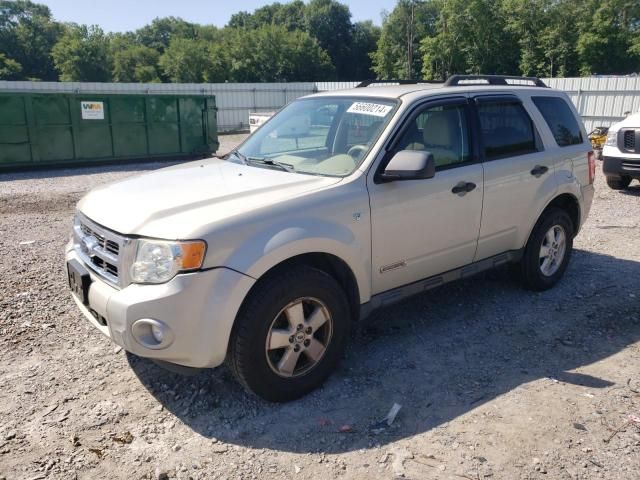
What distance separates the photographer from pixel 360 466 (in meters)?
2.86

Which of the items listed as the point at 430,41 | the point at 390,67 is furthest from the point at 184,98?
the point at 390,67

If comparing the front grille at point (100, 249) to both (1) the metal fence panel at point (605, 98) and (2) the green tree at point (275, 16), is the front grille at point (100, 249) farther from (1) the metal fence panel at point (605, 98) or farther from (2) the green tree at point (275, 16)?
(2) the green tree at point (275, 16)

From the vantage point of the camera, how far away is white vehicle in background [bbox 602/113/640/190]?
982 centimetres

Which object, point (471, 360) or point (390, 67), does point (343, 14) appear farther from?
point (471, 360)

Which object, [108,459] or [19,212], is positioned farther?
[19,212]

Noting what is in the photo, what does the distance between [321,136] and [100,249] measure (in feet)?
5.97

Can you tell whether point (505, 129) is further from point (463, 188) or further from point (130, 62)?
point (130, 62)

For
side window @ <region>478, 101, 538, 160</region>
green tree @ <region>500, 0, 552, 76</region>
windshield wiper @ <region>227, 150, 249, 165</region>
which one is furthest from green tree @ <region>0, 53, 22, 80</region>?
side window @ <region>478, 101, 538, 160</region>

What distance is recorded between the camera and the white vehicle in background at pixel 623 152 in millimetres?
9820

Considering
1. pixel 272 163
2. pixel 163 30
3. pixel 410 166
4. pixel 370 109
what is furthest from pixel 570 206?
pixel 163 30

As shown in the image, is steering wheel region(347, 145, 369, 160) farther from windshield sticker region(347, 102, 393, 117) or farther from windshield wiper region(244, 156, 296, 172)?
windshield wiper region(244, 156, 296, 172)

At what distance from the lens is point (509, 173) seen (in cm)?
451

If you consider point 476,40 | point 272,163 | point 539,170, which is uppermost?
point 476,40

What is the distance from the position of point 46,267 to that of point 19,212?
3946mm
